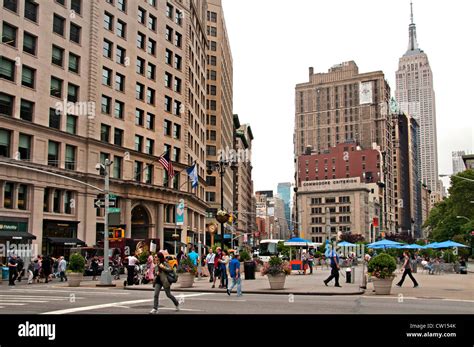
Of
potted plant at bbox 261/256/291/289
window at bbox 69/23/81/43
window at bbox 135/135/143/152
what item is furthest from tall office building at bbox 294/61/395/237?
potted plant at bbox 261/256/291/289

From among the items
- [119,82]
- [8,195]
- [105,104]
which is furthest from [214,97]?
[8,195]

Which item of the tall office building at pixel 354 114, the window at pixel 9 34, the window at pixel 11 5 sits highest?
the tall office building at pixel 354 114

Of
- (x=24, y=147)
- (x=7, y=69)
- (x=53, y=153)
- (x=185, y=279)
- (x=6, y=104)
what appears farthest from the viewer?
(x=53, y=153)

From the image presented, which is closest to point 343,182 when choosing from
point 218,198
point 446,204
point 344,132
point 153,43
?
point 344,132

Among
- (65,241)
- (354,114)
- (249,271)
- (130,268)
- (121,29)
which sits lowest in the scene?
(249,271)

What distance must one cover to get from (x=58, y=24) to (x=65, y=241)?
20264 mm

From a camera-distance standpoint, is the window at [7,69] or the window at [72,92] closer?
the window at [7,69]

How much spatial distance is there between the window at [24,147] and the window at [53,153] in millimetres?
2550

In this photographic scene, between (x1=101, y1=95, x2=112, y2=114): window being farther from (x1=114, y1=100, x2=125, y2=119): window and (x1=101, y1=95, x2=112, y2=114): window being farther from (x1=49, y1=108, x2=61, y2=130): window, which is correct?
(x1=49, y1=108, x2=61, y2=130): window

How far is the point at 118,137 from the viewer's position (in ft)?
184

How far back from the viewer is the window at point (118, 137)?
55.6 meters

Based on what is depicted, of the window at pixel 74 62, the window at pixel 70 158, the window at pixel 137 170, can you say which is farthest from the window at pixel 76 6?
the window at pixel 137 170

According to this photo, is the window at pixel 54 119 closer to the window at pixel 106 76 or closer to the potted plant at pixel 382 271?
the window at pixel 106 76

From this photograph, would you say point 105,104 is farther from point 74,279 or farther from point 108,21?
point 74,279
